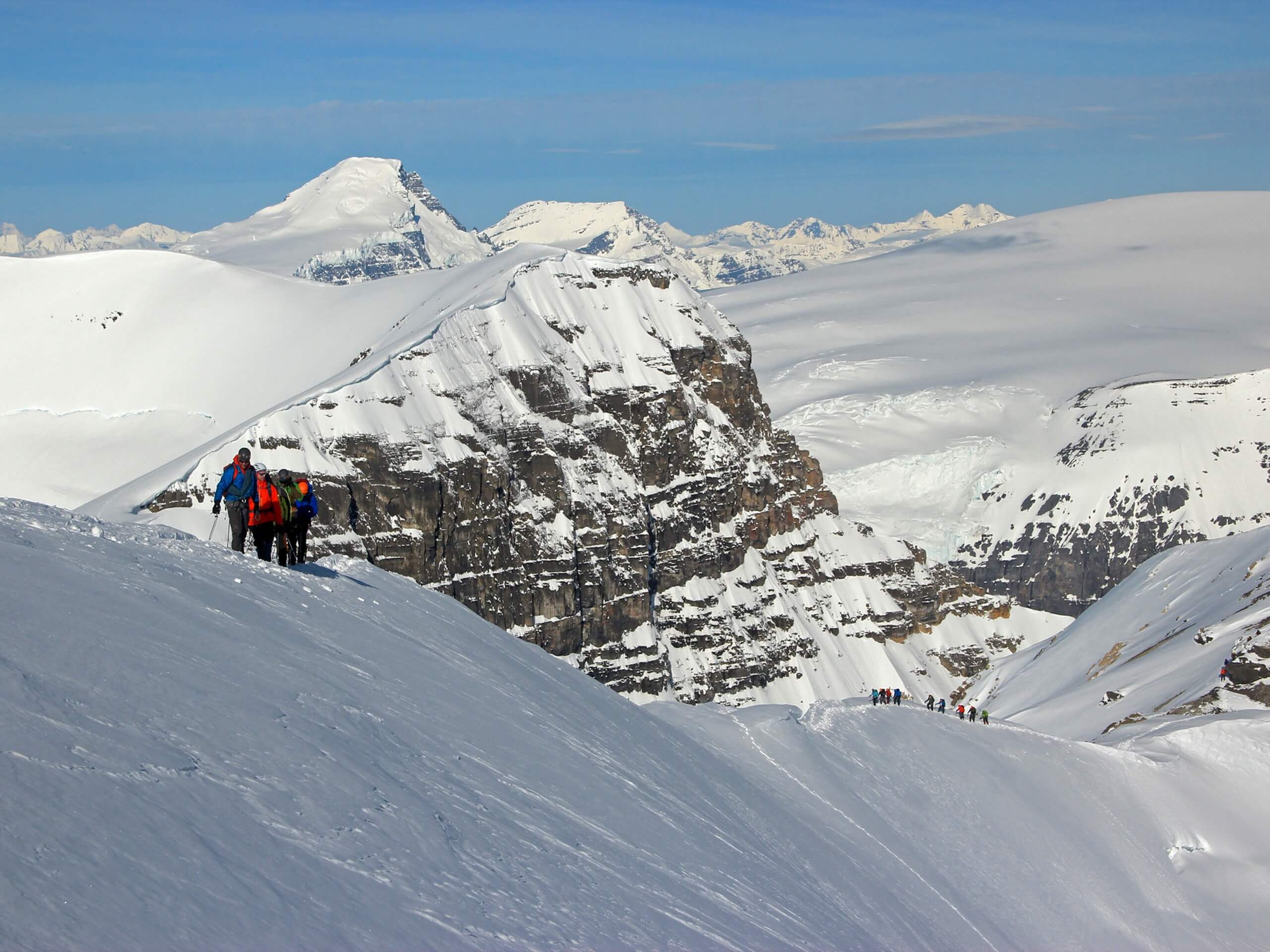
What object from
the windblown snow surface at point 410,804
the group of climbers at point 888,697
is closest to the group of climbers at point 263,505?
the windblown snow surface at point 410,804

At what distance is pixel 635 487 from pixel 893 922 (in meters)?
148

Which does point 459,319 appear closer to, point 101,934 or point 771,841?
point 771,841

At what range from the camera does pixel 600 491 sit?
167 meters

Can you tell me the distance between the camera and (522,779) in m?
20.3

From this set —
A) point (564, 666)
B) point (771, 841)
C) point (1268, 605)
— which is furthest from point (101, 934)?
point (1268, 605)

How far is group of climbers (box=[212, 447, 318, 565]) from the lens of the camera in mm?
24812

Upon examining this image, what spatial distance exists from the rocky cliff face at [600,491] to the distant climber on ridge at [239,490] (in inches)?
3892

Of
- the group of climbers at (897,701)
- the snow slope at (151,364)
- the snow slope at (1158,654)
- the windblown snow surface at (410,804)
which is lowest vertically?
the snow slope at (1158,654)

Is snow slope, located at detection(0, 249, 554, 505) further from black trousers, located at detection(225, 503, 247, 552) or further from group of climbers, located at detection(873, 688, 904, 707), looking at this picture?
black trousers, located at detection(225, 503, 247, 552)

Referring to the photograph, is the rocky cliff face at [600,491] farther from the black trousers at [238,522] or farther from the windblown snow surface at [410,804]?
the black trousers at [238,522]

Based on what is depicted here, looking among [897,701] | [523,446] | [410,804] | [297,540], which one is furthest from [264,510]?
Result: [523,446]

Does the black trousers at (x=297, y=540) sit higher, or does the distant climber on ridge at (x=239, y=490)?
the distant climber on ridge at (x=239, y=490)

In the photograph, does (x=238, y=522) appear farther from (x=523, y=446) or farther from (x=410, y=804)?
(x=523, y=446)

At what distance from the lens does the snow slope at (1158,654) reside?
69000 mm
